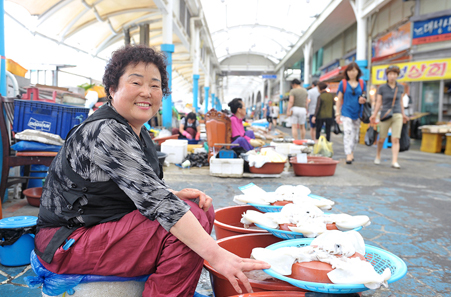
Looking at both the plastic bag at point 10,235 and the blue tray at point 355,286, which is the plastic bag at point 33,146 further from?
the blue tray at point 355,286

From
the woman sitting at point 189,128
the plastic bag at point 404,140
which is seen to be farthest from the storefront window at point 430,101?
the woman sitting at point 189,128

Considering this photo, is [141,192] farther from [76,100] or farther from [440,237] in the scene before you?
[76,100]

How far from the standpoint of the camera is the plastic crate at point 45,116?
336 centimetres

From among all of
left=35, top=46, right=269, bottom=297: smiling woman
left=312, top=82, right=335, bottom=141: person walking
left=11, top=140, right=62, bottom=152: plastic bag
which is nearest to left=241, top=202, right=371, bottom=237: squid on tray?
left=35, top=46, right=269, bottom=297: smiling woman

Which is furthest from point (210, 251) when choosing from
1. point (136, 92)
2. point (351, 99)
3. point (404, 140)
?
point (404, 140)

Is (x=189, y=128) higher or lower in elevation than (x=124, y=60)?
lower

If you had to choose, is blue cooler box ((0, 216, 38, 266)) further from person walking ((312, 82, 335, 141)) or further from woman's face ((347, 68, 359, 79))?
person walking ((312, 82, 335, 141))

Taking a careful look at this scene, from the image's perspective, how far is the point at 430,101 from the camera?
12242 mm

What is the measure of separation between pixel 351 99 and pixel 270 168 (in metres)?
2.36

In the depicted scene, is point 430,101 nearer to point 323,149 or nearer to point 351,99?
point 351,99

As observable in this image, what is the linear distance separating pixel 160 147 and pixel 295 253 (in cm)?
569

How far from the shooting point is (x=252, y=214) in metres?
2.02

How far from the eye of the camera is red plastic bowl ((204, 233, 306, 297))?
1414mm

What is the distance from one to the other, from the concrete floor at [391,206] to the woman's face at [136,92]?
3.56ft
